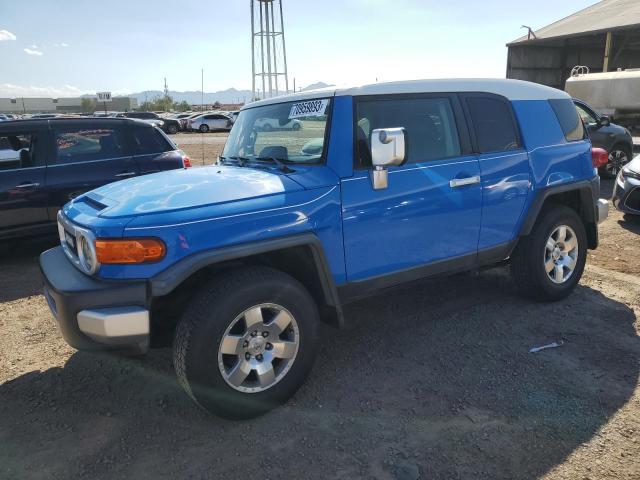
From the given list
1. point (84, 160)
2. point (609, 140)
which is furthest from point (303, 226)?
point (609, 140)

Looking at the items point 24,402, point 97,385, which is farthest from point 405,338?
point 24,402

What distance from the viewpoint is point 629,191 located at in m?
7.01

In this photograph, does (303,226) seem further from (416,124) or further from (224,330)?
(416,124)

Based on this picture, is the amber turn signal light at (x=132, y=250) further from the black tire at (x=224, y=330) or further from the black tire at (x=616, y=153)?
the black tire at (x=616, y=153)

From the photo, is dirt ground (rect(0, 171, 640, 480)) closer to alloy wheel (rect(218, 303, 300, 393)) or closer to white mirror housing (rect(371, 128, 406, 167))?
alloy wheel (rect(218, 303, 300, 393))

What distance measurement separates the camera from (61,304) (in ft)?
8.52

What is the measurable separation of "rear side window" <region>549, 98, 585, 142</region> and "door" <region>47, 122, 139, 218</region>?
493 cm

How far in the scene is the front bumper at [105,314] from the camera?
2480mm

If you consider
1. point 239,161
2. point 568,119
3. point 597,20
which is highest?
point 597,20

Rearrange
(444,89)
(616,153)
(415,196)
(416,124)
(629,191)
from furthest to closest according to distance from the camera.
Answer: (616,153) < (629,191) < (444,89) < (416,124) < (415,196)

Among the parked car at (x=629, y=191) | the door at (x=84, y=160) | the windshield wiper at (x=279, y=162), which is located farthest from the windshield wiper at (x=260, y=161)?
the parked car at (x=629, y=191)

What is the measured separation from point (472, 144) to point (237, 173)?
5.87 feet

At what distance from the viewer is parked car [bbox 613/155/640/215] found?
6984 mm

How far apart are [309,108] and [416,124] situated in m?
0.78
